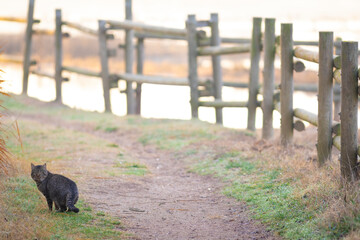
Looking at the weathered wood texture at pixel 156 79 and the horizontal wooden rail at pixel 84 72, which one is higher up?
the weathered wood texture at pixel 156 79

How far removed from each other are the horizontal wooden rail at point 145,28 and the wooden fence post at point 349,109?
20.8ft

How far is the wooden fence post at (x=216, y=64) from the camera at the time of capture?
462 inches

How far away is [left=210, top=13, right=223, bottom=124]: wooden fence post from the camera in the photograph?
38.5 ft

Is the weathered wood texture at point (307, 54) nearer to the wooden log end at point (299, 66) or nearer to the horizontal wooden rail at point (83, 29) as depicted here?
the wooden log end at point (299, 66)

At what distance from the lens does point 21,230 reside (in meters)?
4.90

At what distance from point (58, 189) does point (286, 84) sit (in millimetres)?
3955

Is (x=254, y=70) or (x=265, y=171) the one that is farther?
(x=254, y=70)

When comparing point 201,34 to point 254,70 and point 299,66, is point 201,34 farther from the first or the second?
point 299,66

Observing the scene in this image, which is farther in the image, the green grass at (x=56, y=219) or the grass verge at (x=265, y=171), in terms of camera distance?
the green grass at (x=56, y=219)

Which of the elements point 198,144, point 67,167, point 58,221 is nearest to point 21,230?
point 58,221

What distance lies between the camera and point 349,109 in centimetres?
571

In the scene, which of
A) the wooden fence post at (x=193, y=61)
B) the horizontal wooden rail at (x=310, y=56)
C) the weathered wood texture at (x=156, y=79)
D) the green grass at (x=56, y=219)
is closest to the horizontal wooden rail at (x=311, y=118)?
the horizontal wooden rail at (x=310, y=56)

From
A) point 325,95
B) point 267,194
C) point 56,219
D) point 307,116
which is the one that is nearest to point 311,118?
point 307,116

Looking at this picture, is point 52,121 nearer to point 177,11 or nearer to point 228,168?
point 228,168
